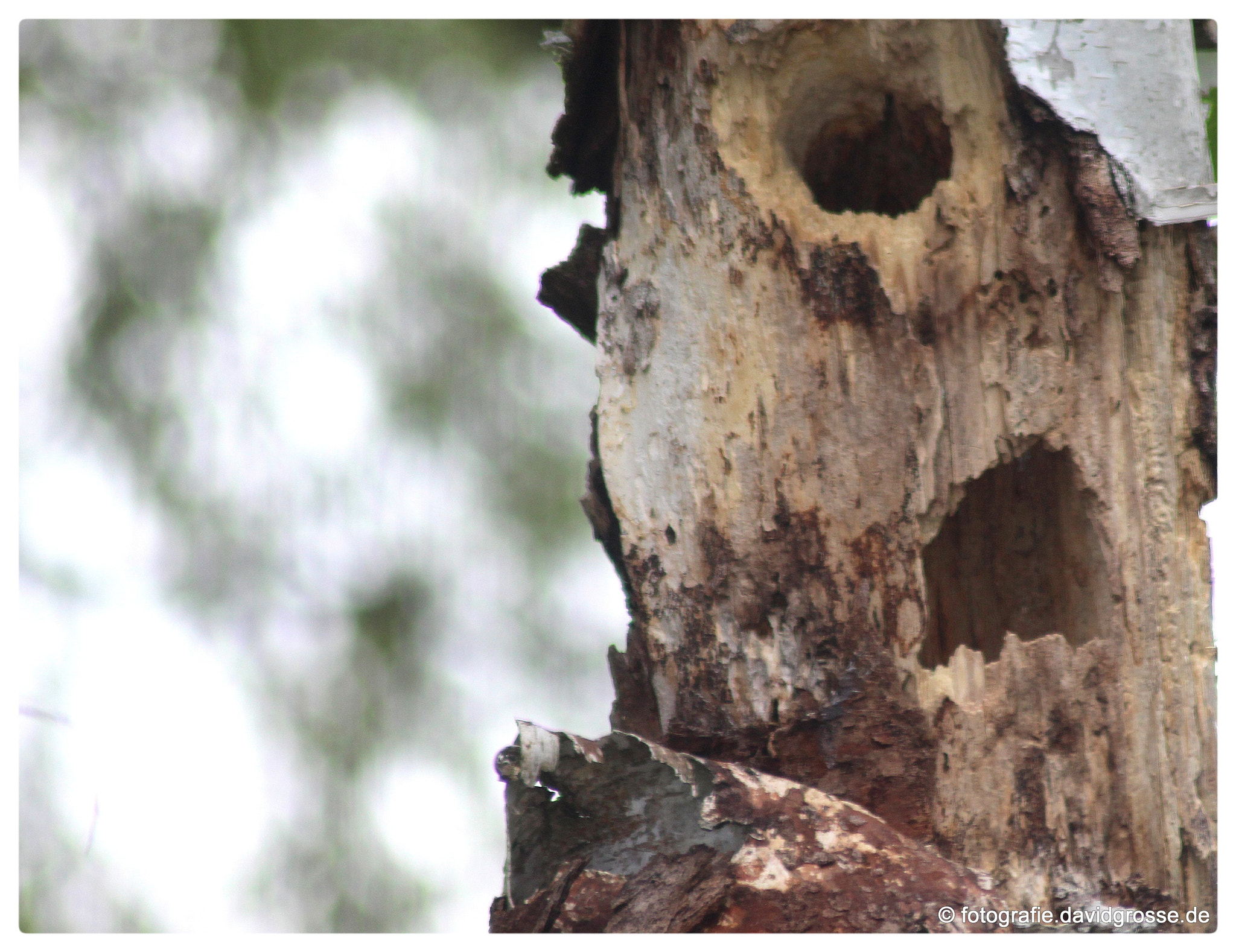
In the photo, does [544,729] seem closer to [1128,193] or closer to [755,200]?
[755,200]

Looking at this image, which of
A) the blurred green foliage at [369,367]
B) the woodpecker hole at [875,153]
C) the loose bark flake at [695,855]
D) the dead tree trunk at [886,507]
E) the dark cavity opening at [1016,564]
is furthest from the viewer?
the blurred green foliage at [369,367]

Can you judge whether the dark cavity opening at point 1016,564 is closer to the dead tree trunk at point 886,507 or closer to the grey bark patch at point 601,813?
the dead tree trunk at point 886,507

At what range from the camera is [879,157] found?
169cm

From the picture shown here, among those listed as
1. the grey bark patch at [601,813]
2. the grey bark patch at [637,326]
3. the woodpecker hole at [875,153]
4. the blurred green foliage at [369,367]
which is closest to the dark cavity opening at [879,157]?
the woodpecker hole at [875,153]

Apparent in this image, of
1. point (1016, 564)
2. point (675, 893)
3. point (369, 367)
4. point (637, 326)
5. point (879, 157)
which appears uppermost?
point (369, 367)

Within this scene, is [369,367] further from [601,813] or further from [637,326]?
[601,813]

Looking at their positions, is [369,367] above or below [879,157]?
above

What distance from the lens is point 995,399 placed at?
1377 mm

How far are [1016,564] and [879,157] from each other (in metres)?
0.68

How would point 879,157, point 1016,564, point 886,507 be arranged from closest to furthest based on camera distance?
point 886,507, point 1016,564, point 879,157

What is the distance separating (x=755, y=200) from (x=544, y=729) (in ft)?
2.47

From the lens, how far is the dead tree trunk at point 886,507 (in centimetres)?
124

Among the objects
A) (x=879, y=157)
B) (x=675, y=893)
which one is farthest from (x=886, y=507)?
(x=879, y=157)
